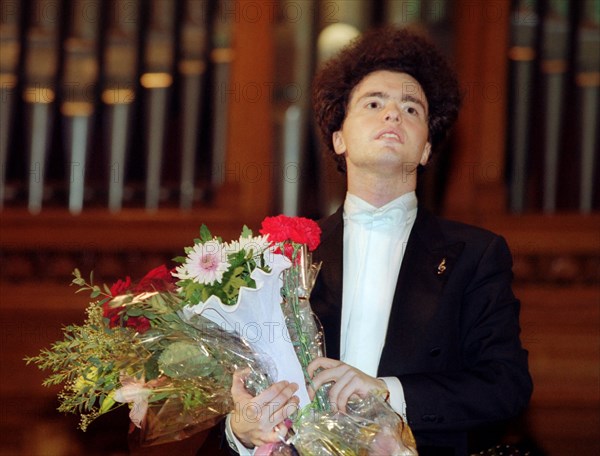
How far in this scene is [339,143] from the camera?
2.28m

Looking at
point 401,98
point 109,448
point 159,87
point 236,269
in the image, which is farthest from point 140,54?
point 236,269

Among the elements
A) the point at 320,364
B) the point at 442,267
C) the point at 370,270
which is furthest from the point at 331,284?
the point at 320,364

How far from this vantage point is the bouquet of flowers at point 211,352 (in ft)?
5.45

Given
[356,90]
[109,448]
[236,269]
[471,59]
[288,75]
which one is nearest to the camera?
[236,269]

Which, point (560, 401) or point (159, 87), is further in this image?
point (159, 87)

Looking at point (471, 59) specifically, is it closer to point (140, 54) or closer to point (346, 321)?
point (140, 54)

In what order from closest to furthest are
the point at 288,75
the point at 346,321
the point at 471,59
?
the point at 346,321 → the point at 471,59 → the point at 288,75

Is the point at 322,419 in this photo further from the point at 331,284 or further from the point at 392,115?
the point at 392,115

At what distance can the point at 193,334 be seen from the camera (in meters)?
1.69

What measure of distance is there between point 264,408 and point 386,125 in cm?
68

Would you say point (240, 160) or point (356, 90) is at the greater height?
point (356, 90)

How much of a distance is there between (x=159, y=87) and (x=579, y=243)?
2.01 metres

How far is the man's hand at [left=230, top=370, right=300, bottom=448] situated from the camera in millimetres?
1673

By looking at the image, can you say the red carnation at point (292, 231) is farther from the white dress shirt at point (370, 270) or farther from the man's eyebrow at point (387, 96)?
the man's eyebrow at point (387, 96)
